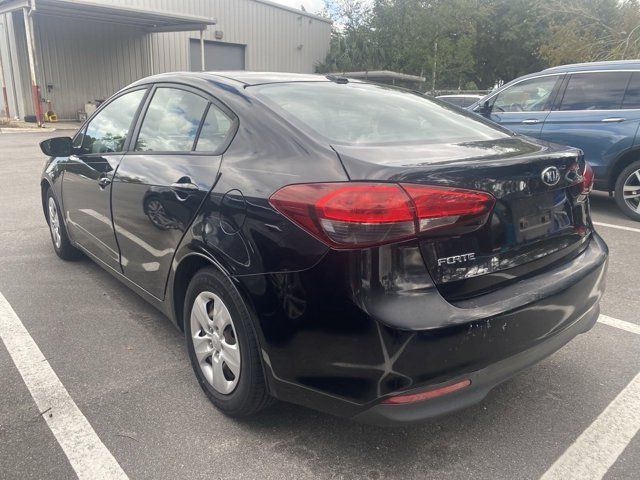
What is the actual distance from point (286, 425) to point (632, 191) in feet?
18.7

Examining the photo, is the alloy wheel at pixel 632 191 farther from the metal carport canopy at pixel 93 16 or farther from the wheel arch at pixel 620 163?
the metal carport canopy at pixel 93 16

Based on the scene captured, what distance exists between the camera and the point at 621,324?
3561 millimetres

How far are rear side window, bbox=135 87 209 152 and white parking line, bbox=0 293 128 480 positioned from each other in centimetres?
136

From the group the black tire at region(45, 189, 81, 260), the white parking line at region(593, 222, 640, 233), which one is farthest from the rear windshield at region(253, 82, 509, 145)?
the white parking line at region(593, 222, 640, 233)

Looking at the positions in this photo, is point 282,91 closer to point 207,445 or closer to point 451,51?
point 207,445

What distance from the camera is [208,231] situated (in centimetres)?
243

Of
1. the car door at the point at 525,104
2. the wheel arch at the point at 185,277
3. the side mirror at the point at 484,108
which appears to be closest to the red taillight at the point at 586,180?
the wheel arch at the point at 185,277

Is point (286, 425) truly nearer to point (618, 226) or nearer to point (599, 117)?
point (618, 226)

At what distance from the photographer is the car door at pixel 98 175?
3488 mm

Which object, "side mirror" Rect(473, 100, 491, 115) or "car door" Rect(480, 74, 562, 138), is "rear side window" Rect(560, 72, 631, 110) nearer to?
"car door" Rect(480, 74, 562, 138)

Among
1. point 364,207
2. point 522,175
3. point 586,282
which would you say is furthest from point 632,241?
point 364,207

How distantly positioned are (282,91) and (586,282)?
172 cm

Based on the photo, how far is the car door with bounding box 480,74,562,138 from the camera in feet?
23.0

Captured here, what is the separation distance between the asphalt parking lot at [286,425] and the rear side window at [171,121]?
3.95 ft
